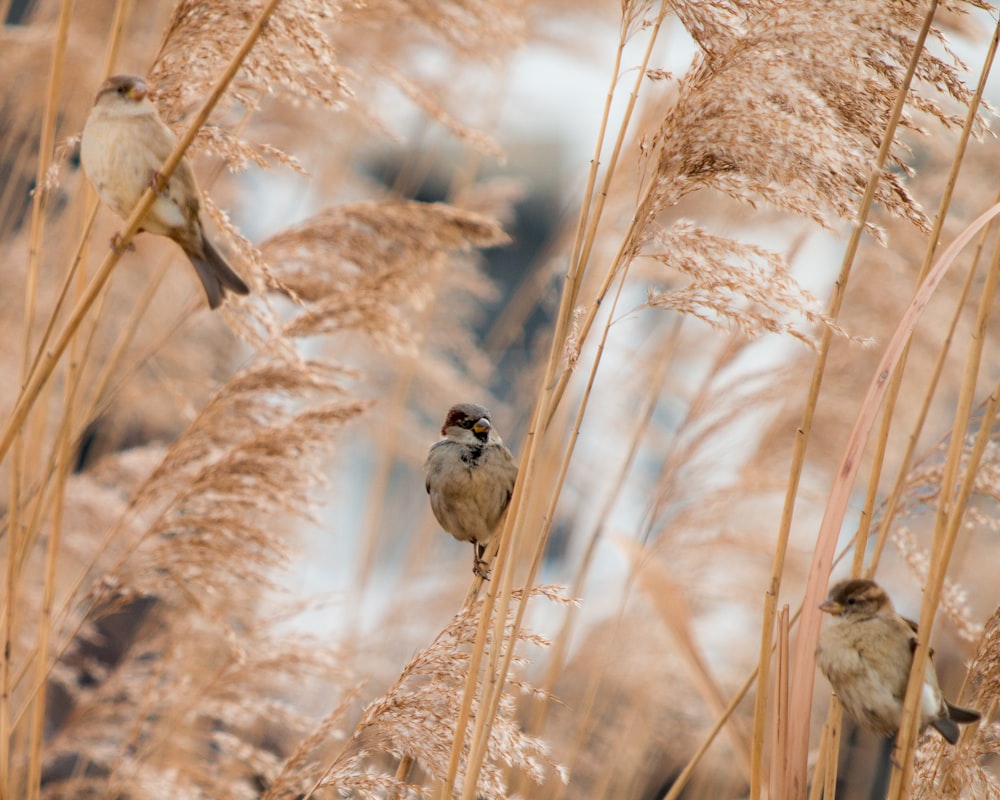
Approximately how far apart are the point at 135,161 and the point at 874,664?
113cm

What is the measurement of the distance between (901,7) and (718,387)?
1.42 m

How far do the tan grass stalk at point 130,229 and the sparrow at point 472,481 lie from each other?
839 millimetres

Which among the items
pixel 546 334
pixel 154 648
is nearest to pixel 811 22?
pixel 546 334

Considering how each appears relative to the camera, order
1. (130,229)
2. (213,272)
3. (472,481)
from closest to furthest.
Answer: (130,229), (213,272), (472,481)

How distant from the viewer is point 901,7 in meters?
1.18

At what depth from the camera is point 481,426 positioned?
1.93 m

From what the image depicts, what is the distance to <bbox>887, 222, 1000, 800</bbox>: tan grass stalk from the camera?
1.12 meters

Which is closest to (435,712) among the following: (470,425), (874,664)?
(874,664)

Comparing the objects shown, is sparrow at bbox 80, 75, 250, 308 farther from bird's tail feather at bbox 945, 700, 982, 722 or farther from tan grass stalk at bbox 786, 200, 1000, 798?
bird's tail feather at bbox 945, 700, 982, 722

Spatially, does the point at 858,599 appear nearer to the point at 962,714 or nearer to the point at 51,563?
the point at 962,714

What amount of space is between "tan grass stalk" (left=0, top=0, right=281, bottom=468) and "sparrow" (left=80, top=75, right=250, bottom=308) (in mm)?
246

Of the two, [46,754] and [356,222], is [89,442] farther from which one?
[356,222]

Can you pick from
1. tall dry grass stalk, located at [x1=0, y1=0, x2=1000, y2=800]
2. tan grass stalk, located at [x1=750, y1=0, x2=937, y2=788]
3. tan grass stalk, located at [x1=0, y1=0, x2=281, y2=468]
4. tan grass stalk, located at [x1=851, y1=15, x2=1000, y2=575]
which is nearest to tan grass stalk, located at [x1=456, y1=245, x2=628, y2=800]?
tall dry grass stalk, located at [x1=0, y1=0, x2=1000, y2=800]

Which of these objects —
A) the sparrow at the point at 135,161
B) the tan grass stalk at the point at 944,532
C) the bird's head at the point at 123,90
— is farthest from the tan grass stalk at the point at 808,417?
the bird's head at the point at 123,90
